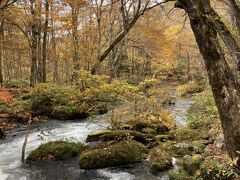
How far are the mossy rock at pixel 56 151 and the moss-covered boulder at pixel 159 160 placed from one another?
2.60 meters

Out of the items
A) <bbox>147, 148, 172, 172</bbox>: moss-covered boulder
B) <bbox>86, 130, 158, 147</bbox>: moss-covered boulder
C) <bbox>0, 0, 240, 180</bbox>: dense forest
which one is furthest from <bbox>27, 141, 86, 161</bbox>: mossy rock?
<bbox>147, 148, 172, 172</bbox>: moss-covered boulder

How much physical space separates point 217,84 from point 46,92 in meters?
12.1

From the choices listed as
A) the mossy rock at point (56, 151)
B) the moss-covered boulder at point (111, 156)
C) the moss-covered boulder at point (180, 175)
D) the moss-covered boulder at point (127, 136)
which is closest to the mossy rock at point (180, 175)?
the moss-covered boulder at point (180, 175)

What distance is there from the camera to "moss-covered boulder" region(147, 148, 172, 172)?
27.1ft

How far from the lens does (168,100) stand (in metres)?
19.2

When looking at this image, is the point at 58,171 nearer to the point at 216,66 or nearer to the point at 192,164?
the point at 192,164

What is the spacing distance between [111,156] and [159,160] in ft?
4.75

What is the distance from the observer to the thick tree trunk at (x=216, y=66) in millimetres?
5270

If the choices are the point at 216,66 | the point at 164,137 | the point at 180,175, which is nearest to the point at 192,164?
the point at 180,175

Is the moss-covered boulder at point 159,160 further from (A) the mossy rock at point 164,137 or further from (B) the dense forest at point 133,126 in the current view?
(A) the mossy rock at point 164,137

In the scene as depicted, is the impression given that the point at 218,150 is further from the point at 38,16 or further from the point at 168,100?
the point at 38,16

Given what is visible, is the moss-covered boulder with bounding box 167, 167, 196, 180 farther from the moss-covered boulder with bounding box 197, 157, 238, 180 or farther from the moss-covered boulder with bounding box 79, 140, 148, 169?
the moss-covered boulder with bounding box 79, 140, 148, 169

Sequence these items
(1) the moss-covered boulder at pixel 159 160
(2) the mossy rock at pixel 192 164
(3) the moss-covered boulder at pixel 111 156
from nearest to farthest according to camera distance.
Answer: (2) the mossy rock at pixel 192 164 → (1) the moss-covered boulder at pixel 159 160 → (3) the moss-covered boulder at pixel 111 156

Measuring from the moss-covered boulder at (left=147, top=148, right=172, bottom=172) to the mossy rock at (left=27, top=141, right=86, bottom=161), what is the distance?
2.60 m
